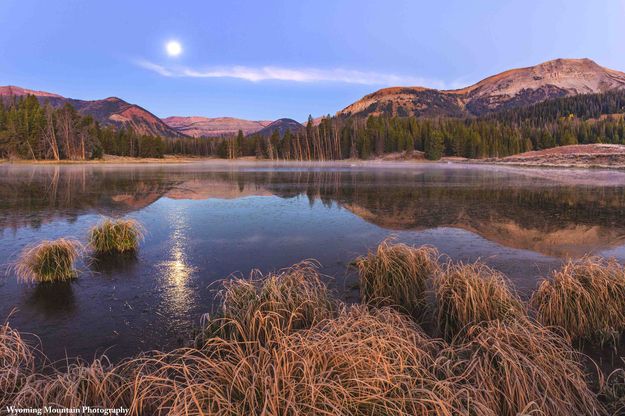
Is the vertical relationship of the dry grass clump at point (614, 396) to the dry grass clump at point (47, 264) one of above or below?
below

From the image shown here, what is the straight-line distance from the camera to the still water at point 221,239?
7.70 metres

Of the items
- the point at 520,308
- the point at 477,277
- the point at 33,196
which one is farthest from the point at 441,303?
the point at 33,196

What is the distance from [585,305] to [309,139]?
152428 mm

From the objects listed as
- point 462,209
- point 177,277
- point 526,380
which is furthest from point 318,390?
point 462,209

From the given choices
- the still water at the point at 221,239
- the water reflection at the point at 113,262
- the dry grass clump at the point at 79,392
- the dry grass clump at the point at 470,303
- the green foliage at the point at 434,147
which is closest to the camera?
the dry grass clump at the point at 79,392

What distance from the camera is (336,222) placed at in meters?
18.7

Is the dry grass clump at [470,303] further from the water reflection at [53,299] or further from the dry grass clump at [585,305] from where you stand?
the water reflection at [53,299]

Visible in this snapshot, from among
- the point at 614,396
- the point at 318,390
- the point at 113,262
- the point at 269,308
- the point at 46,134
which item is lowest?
the point at 614,396

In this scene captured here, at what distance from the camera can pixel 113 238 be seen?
12938mm

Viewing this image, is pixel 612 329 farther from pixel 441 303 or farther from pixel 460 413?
pixel 460 413

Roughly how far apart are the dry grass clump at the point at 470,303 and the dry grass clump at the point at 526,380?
1.32 metres

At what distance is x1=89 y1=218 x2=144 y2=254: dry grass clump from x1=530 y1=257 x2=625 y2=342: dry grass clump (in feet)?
40.3

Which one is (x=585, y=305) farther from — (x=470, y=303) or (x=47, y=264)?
(x=47, y=264)

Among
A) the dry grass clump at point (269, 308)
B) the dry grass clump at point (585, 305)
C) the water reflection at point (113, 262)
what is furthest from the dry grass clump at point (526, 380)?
the water reflection at point (113, 262)
